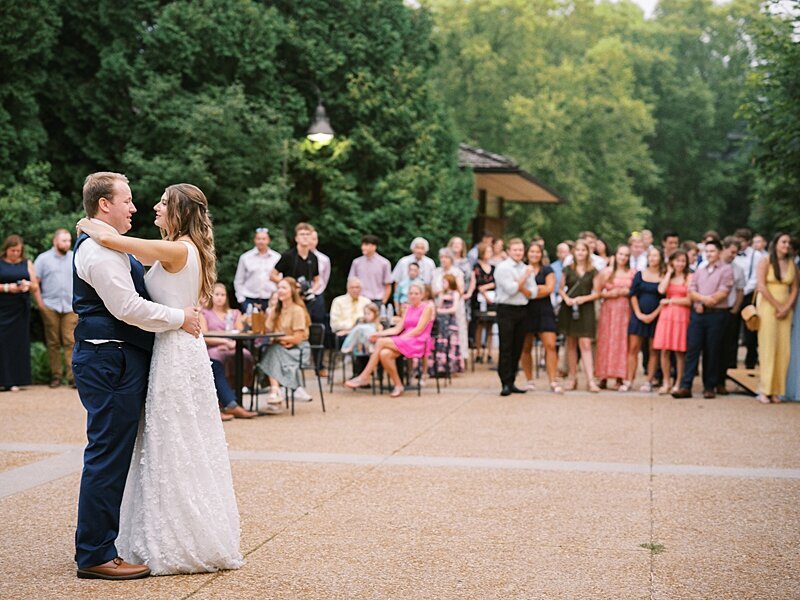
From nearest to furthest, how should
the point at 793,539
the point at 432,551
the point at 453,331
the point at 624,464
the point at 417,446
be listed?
the point at 432,551, the point at 793,539, the point at 624,464, the point at 417,446, the point at 453,331

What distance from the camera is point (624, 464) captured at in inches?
348

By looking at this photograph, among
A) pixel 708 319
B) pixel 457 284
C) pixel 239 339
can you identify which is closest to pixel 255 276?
pixel 457 284

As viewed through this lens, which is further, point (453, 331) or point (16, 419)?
point (453, 331)

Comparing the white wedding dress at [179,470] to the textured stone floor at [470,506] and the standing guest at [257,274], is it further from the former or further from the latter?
the standing guest at [257,274]

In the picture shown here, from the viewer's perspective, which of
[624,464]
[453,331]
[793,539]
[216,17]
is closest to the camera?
[793,539]

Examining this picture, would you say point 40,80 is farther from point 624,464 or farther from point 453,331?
point 624,464

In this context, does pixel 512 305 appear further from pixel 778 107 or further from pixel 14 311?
pixel 14 311

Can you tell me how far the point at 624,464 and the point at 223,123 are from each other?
11780mm

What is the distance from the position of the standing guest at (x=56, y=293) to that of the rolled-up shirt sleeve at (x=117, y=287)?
30.7 ft

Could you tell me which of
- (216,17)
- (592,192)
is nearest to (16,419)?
(216,17)

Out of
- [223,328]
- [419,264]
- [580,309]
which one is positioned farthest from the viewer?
[419,264]

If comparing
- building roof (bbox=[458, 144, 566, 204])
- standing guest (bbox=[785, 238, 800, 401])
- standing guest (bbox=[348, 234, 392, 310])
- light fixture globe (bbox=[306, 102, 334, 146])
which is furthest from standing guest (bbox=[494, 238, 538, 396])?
building roof (bbox=[458, 144, 566, 204])

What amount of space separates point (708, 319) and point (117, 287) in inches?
414

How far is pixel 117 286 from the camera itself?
533 centimetres
